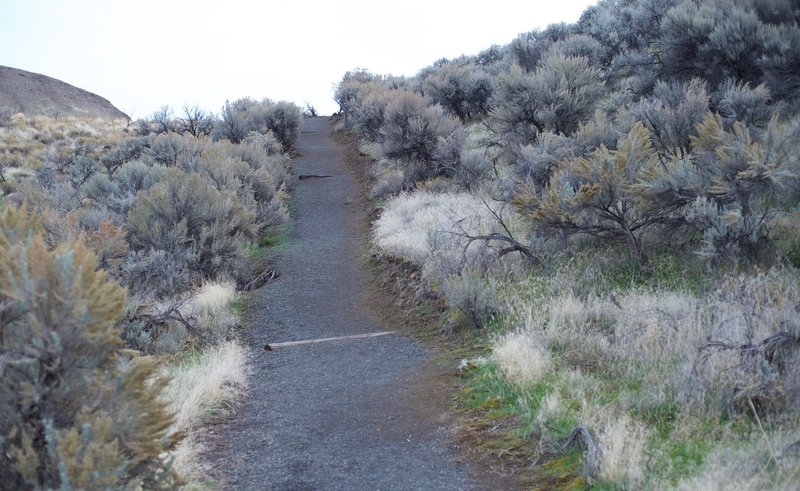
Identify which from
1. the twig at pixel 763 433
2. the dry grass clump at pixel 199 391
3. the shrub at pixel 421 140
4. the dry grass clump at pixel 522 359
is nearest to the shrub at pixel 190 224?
the dry grass clump at pixel 199 391

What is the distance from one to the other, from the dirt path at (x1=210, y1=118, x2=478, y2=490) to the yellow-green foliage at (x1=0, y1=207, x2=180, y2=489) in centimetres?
175

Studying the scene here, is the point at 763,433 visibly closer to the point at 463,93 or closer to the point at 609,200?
the point at 609,200

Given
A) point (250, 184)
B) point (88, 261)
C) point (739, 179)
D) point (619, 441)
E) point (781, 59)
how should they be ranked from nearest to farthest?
Result: point (88, 261) < point (619, 441) < point (739, 179) < point (781, 59) < point (250, 184)

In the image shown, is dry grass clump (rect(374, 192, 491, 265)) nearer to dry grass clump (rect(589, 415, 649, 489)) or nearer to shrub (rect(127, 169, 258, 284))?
shrub (rect(127, 169, 258, 284))

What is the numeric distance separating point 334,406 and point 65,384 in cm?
346

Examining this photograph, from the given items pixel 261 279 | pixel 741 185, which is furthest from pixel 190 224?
pixel 741 185

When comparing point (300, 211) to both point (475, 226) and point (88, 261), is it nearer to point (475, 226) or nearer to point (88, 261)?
point (475, 226)

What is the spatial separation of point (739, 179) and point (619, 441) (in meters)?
4.40

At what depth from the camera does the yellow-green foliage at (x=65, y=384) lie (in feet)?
10.5

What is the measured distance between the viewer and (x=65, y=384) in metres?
3.38

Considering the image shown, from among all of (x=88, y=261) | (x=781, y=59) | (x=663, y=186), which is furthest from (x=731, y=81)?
(x=88, y=261)

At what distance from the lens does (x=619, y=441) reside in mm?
4523

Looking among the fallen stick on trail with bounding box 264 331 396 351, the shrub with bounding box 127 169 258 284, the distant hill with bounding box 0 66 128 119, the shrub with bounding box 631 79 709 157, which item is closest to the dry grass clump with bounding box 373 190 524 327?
the fallen stick on trail with bounding box 264 331 396 351

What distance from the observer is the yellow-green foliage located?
126 inches
